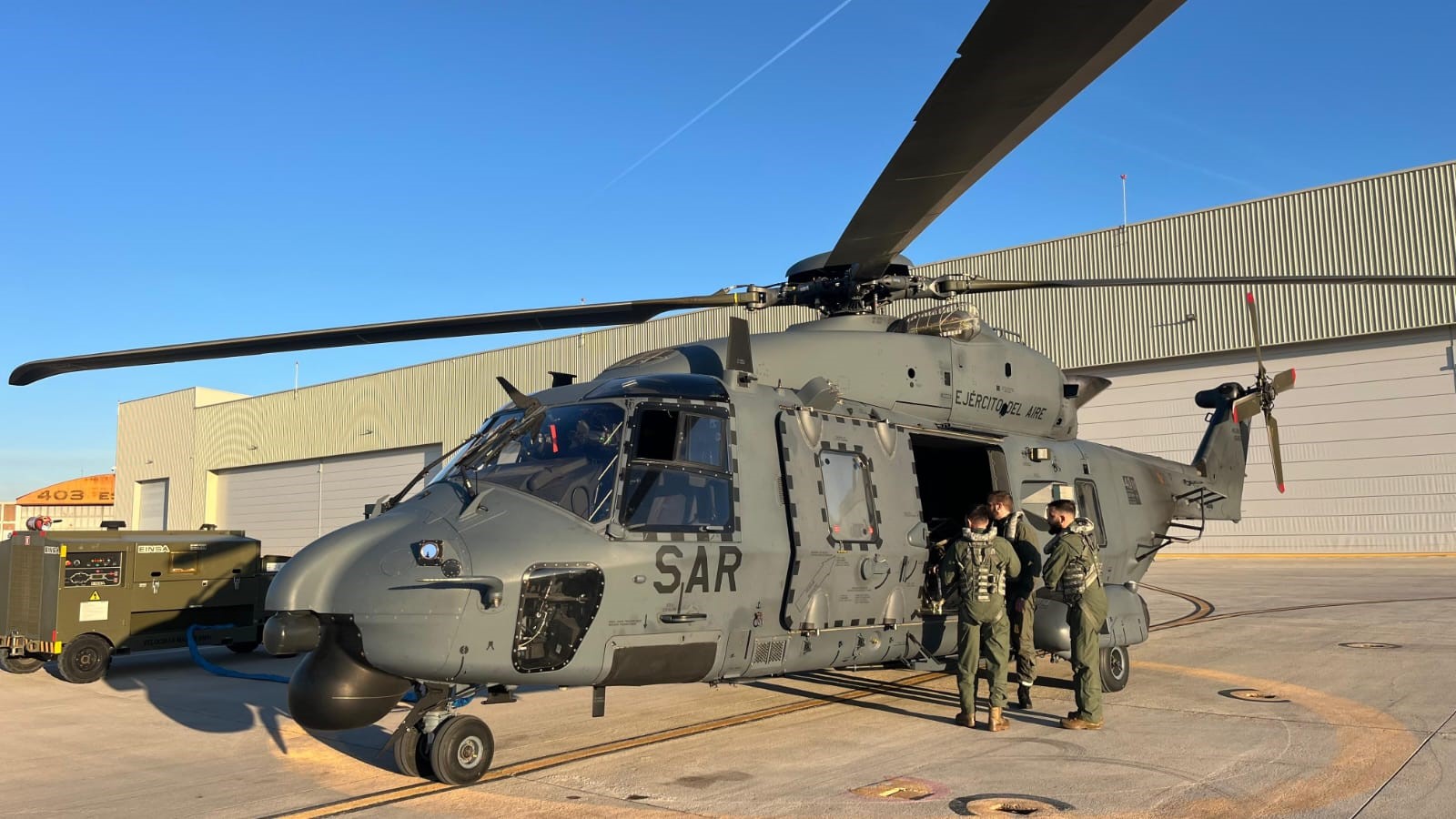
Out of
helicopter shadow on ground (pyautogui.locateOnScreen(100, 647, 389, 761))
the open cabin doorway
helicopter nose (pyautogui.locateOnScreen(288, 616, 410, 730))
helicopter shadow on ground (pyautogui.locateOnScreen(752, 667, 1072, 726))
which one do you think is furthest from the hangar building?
helicopter nose (pyautogui.locateOnScreen(288, 616, 410, 730))

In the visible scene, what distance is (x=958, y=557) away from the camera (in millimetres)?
7762

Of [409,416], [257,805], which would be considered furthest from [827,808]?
[409,416]

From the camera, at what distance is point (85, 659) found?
1160 centimetres

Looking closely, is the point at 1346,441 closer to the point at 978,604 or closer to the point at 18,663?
the point at 978,604

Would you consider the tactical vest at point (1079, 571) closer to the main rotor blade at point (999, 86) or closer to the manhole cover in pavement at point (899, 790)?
the manhole cover in pavement at point (899, 790)

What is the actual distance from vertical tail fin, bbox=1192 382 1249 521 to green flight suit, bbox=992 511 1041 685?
5133 mm

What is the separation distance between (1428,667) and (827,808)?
760 centimetres

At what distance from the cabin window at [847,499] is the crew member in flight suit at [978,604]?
72cm

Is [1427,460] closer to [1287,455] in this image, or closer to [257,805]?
[1287,455]

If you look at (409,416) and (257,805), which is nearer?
(257,805)

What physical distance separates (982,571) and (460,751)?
3.94 m

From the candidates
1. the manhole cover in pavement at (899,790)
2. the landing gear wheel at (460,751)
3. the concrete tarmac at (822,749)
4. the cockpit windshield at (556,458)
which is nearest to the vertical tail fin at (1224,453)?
the concrete tarmac at (822,749)

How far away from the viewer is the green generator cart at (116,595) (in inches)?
457

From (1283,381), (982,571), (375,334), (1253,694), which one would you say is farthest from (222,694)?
(1283,381)
